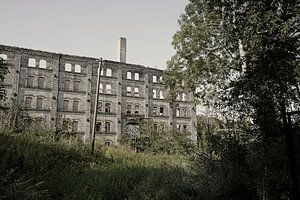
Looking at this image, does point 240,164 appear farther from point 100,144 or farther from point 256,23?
point 100,144

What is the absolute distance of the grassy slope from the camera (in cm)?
771

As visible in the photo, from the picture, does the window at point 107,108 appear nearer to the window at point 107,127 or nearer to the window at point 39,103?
the window at point 107,127

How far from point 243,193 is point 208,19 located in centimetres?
923

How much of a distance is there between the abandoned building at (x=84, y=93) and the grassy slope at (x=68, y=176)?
2025cm

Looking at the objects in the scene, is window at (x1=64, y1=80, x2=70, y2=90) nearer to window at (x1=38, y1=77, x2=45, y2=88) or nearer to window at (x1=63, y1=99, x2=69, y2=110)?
window at (x1=63, y1=99, x2=69, y2=110)

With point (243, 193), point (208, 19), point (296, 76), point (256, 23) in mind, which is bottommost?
point (243, 193)

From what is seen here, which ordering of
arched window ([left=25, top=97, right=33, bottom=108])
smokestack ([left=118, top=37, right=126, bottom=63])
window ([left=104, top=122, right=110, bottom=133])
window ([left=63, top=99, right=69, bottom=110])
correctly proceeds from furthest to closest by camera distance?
smokestack ([left=118, top=37, right=126, bottom=63])
window ([left=104, top=122, right=110, bottom=133])
window ([left=63, top=99, right=69, bottom=110])
arched window ([left=25, top=97, right=33, bottom=108])

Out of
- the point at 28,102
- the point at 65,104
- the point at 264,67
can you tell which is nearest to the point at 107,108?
the point at 65,104

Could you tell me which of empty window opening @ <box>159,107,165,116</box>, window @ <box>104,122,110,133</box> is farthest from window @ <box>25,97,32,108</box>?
empty window opening @ <box>159,107,165,116</box>

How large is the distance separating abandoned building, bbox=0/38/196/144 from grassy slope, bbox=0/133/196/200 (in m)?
20.2

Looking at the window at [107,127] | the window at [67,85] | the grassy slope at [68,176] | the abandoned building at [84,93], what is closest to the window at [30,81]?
the abandoned building at [84,93]

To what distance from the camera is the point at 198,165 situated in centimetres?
939

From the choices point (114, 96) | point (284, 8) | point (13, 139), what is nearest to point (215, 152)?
point (284, 8)

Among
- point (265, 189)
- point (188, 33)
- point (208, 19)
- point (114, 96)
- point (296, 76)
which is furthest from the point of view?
point (114, 96)
